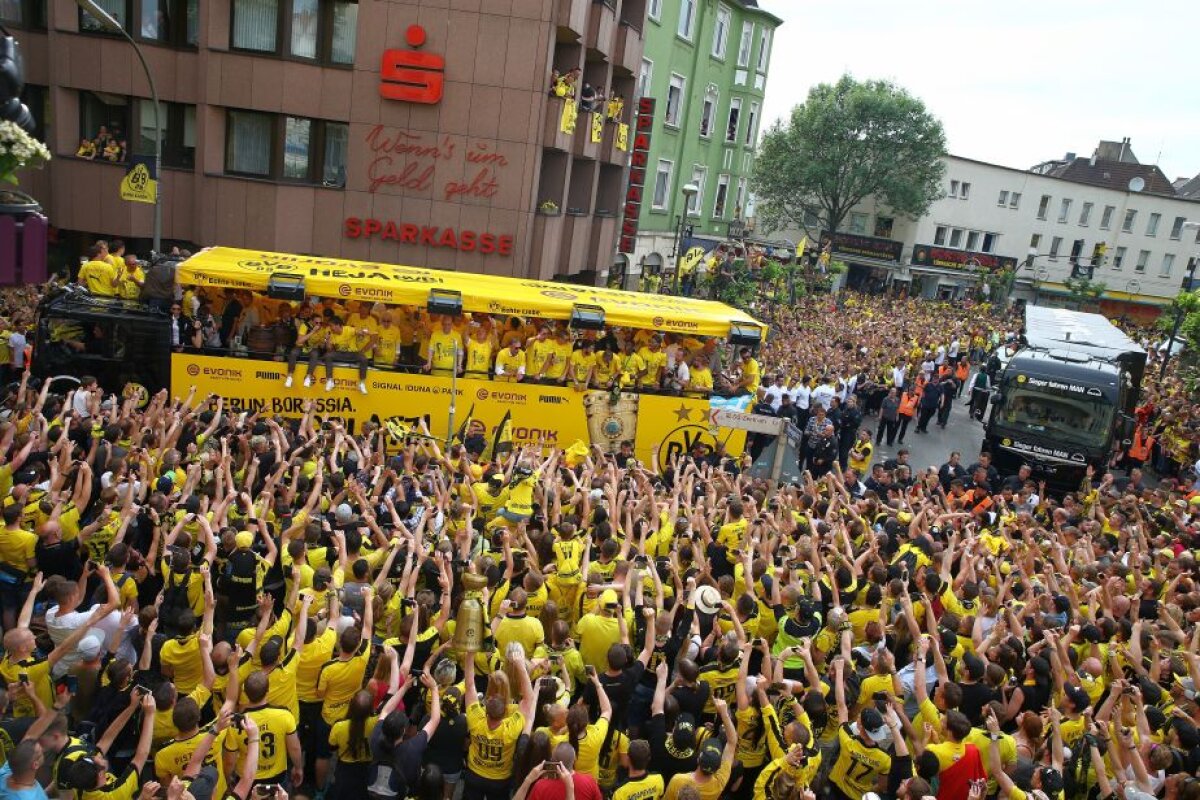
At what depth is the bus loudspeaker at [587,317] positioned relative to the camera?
14609 mm

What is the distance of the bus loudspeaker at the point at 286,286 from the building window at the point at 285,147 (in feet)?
29.7

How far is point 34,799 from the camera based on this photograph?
4711mm

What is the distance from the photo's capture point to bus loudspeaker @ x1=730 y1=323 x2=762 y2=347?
15086 millimetres

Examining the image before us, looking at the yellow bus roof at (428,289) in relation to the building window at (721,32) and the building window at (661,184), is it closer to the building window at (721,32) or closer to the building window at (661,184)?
the building window at (661,184)

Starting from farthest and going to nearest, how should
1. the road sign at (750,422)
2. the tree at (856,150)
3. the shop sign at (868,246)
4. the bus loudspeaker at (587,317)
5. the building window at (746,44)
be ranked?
the shop sign at (868,246), the tree at (856,150), the building window at (746,44), the bus loudspeaker at (587,317), the road sign at (750,422)

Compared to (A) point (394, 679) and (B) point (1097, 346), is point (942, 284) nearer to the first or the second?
(B) point (1097, 346)

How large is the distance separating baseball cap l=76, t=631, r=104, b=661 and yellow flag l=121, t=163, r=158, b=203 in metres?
12.7

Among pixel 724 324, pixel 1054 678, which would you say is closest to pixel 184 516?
pixel 1054 678

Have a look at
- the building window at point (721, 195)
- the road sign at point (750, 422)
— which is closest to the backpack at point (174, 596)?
the road sign at point (750, 422)

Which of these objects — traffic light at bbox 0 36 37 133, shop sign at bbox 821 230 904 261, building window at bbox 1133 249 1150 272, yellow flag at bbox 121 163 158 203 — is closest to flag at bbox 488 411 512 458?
yellow flag at bbox 121 163 158 203

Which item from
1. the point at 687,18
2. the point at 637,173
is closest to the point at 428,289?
the point at 637,173

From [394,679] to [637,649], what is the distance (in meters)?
2.12

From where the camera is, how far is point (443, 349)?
14.8 metres

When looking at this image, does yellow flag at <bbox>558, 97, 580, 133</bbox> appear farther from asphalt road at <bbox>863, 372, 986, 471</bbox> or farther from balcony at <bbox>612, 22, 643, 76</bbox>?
asphalt road at <bbox>863, 372, 986, 471</bbox>
